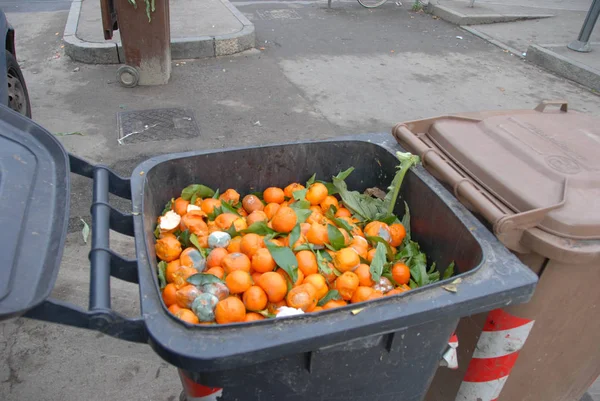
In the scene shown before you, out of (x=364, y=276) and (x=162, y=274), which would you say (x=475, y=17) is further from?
(x=162, y=274)

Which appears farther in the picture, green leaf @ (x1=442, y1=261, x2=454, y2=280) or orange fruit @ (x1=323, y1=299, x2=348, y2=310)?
green leaf @ (x1=442, y1=261, x2=454, y2=280)

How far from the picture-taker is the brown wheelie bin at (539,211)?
1285 mm

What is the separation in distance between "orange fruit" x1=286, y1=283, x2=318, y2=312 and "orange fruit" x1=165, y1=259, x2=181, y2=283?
1.22 ft

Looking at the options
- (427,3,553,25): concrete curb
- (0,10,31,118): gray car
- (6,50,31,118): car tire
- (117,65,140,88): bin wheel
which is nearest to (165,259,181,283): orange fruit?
A: (0,10,31,118): gray car

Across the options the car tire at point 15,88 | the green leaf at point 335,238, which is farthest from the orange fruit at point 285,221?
the car tire at point 15,88

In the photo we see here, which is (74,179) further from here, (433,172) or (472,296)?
(472,296)

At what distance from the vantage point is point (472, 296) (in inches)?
45.3

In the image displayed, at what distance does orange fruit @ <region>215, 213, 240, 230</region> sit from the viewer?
1.60 meters

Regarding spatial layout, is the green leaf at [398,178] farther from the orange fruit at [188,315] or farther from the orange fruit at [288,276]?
the orange fruit at [188,315]

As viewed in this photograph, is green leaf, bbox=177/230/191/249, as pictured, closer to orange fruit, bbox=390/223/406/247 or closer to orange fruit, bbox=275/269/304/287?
orange fruit, bbox=275/269/304/287

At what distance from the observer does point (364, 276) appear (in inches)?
56.4

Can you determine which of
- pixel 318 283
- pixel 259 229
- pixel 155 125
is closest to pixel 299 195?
pixel 259 229

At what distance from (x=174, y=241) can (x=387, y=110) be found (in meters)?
3.99

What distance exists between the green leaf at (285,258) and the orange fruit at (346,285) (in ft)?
0.45
